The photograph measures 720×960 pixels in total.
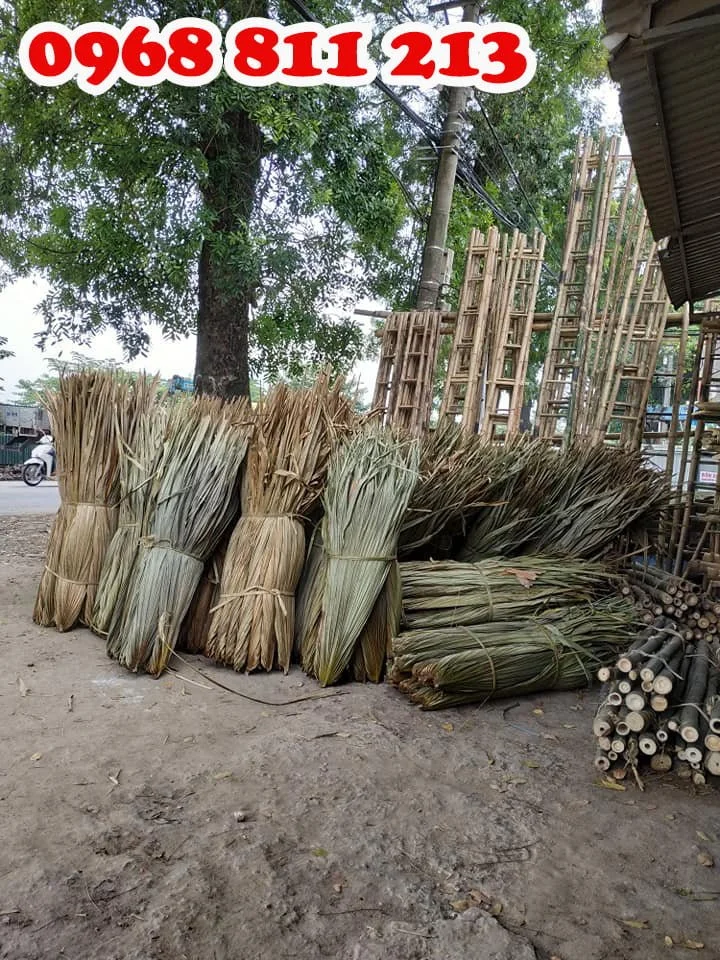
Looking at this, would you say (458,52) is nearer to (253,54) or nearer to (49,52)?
(253,54)

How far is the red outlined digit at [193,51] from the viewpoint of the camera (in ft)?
20.5

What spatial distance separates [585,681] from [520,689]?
412mm

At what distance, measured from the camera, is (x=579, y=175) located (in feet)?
25.2

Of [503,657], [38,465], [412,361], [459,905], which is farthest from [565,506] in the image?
[38,465]

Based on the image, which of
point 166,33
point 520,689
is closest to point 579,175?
point 166,33

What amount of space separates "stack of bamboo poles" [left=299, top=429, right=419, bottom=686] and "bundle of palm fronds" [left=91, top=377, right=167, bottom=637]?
854mm

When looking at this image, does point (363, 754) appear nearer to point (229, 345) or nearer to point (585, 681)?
point (585, 681)

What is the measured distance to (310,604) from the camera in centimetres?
332

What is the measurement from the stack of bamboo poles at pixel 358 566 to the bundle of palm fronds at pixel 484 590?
7.6 inches

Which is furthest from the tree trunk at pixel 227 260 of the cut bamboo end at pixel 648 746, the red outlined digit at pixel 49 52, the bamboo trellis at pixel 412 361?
the cut bamboo end at pixel 648 746

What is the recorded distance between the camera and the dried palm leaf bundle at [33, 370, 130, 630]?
11.7ft

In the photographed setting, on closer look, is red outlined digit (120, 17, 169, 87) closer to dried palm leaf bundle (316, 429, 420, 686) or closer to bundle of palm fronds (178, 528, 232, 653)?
dried palm leaf bundle (316, 429, 420, 686)

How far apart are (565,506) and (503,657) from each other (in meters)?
1.84

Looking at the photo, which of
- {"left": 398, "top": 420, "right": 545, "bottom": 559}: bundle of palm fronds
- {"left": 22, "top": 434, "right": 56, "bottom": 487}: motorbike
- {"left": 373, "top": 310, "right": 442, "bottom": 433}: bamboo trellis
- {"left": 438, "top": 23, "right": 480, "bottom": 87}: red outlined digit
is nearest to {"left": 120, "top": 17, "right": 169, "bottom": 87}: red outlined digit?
{"left": 438, "top": 23, "right": 480, "bottom": 87}: red outlined digit
